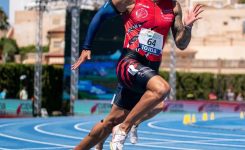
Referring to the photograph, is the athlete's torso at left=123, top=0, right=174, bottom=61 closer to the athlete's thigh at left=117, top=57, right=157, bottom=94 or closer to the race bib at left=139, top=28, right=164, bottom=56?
the race bib at left=139, top=28, right=164, bottom=56

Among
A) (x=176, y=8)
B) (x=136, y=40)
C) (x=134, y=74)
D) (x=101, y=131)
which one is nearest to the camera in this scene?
(x=134, y=74)

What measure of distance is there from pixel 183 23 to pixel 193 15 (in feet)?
0.56

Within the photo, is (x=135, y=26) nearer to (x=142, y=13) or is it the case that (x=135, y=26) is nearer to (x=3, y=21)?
(x=142, y=13)

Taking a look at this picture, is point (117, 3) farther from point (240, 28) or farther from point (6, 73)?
point (240, 28)

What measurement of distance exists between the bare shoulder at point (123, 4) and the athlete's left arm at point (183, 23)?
0.55m

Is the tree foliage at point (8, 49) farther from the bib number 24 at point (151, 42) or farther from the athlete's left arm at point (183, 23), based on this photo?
the bib number 24 at point (151, 42)

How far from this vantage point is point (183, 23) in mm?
9008

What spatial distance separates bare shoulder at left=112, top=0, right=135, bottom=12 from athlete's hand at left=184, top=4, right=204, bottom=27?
0.68 m

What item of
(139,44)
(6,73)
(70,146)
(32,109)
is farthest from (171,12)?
(6,73)

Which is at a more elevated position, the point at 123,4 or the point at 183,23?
the point at 123,4

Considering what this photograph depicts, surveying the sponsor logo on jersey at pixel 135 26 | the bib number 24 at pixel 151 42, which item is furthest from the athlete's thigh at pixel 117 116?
the sponsor logo on jersey at pixel 135 26

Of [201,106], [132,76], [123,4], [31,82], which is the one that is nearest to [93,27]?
[123,4]

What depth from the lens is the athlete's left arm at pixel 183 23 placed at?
351 inches

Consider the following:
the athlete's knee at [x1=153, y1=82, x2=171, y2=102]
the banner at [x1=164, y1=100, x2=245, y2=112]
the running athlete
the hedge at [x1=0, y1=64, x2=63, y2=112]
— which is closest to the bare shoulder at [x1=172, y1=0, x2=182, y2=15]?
the running athlete
